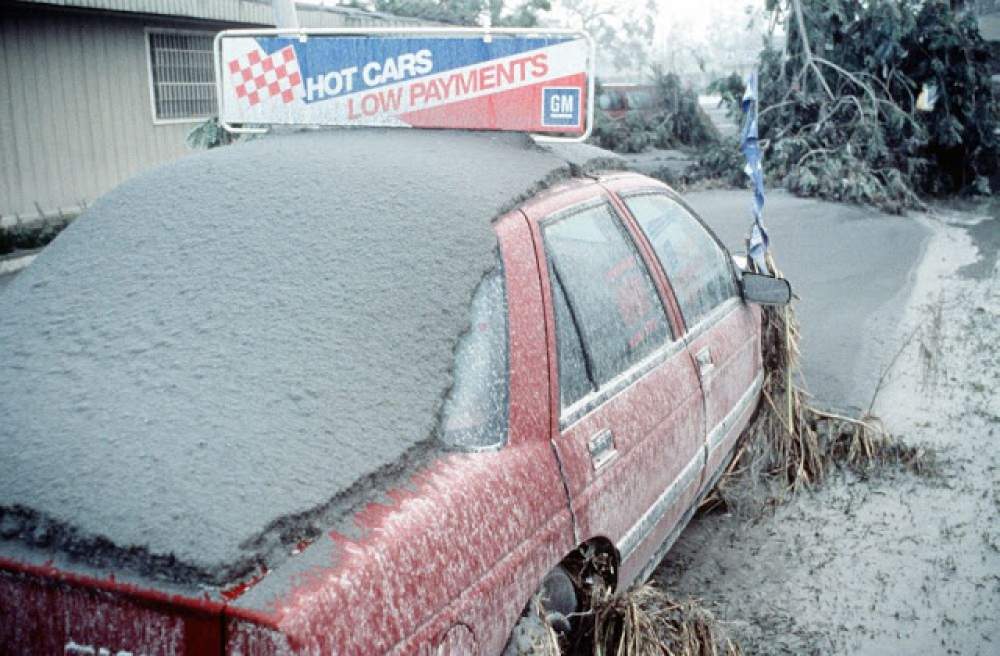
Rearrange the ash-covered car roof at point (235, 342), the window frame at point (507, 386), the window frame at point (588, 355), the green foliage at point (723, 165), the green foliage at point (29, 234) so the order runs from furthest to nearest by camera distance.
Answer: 1. the green foliage at point (723, 165)
2. the green foliage at point (29, 234)
3. the window frame at point (588, 355)
4. the window frame at point (507, 386)
5. the ash-covered car roof at point (235, 342)

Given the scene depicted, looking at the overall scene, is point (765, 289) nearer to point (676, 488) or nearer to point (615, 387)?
point (676, 488)

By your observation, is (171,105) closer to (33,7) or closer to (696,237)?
(33,7)

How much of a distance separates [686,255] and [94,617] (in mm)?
2893

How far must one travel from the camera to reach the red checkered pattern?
149 inches

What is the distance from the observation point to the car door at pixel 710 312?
12.3 ft

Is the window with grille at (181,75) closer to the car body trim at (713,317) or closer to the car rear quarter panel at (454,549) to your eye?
the car body trim at (713,317)

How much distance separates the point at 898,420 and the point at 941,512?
1.31 metres

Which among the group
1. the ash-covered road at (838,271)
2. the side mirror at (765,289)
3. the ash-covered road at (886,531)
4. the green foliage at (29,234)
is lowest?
the ash-covered road at (886,531)

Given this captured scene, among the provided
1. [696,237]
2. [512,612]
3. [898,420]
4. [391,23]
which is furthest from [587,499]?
[391,23]

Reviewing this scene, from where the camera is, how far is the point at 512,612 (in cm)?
228

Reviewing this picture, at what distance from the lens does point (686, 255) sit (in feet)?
13.2

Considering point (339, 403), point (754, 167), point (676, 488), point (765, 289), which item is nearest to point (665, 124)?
point (754, 167)

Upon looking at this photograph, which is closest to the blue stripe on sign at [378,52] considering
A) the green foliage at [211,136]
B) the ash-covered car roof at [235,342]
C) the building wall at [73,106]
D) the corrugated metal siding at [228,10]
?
the ash-covered car roof at [235,342]

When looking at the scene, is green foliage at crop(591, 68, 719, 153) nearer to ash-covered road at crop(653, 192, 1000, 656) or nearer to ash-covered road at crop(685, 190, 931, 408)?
ash-covered road at crop(685, 190, 931, 408)
